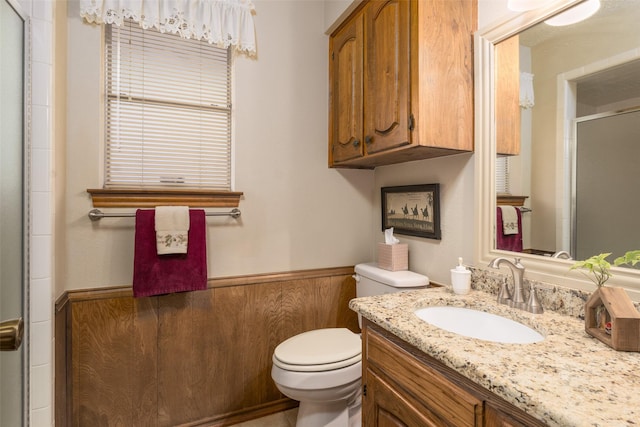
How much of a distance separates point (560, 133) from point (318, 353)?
1285 millimetres

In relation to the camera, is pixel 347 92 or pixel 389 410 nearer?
pixel 389 410

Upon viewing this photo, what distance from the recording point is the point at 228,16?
1.72 m

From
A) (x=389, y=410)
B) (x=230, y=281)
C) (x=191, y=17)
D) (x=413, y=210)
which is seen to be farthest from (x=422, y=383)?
(x=191, y=17)

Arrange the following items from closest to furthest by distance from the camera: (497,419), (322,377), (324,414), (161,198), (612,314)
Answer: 1. (497,419)
2. (612,314)
3. (322,377)
4. (324,414)
5. (161,198)

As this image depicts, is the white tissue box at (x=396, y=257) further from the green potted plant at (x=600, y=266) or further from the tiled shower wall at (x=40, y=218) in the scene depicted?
the tiled shower wall at (x=40, y=218)

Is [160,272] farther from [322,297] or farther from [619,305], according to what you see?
[619,305]

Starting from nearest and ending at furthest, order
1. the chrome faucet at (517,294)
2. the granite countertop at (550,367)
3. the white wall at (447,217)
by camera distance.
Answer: the granite countertop at (550,367), the chrome faucet at (517,294), the white wall at (447,217)

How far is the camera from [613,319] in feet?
2.48

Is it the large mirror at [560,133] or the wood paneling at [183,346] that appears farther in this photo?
the wood paneling at [183,346]

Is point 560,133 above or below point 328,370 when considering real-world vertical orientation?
above

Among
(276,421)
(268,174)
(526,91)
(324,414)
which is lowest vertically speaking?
(276,421)

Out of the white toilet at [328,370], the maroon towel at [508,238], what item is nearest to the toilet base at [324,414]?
the white toilet at [328,370]

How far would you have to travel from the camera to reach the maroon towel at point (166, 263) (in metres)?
1.50

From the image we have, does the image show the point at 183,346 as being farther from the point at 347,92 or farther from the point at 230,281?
the point at 347,92
